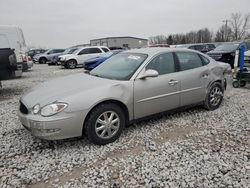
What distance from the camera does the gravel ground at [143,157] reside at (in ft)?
8.61

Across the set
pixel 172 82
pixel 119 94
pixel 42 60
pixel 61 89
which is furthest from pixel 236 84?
pixel 42 60

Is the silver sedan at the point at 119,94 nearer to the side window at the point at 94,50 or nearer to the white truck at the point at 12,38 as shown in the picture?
the white truck at the point at 12,38

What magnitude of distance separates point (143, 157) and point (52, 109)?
1453 mm

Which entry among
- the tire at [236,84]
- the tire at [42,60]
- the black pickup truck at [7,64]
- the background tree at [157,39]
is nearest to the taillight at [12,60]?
the black pickup truck at [7,64]

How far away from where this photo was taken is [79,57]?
1658cm

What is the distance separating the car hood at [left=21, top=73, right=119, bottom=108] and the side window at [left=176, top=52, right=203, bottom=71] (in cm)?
156

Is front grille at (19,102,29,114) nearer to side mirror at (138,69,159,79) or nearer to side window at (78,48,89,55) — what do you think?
side mirror at (138,69,159,79)

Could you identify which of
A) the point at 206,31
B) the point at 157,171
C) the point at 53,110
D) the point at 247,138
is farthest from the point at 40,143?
the point at 206,31

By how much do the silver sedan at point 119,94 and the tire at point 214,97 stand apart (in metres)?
0.02

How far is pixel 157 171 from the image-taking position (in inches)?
109

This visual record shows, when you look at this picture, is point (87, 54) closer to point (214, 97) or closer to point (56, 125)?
point (214, 97)

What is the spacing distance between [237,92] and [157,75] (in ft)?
13.7

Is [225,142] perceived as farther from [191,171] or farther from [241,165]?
[191,171]

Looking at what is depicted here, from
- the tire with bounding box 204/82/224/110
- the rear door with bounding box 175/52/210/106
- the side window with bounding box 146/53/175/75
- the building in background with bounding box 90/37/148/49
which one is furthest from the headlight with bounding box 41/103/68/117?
the building in background with bounding box 90/37/148/49
